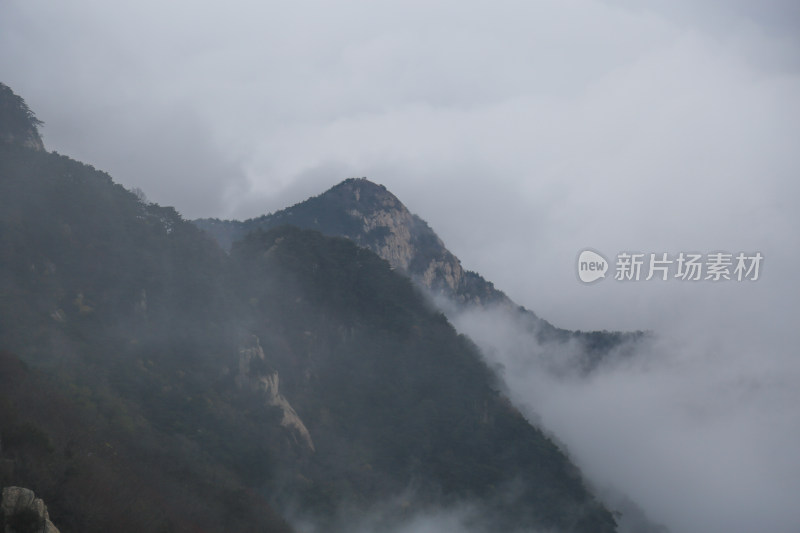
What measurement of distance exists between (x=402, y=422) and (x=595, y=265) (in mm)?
40457

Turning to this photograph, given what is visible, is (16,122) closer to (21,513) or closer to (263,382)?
(263,382)

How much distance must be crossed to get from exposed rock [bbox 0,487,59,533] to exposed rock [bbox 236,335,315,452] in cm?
4944

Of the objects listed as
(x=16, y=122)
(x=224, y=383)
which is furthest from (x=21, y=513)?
(x=16, y=122)

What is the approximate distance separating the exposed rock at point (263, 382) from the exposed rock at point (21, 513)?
162 ft

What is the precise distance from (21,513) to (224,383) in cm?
4929

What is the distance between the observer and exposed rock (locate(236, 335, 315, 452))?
75.6 m

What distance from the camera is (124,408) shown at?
175ft

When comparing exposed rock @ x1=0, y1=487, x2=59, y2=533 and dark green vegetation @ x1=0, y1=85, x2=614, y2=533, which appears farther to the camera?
dark green vegetation @ x1=0, y1=85, x2=614, y2=533

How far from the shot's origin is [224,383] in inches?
2906

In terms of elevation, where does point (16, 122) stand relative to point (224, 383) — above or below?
above

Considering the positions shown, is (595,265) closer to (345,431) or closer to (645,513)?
(345,431)

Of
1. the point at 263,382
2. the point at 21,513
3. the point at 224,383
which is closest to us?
the point at 21,513

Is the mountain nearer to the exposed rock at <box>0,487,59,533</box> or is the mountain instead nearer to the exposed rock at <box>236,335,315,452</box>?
the exposed rock at <box>236,335,315,452</box>

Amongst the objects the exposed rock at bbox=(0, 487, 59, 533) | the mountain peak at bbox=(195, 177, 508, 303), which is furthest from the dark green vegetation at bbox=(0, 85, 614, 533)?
the mountain peak at bbox=(195, 177, 508, 303)
